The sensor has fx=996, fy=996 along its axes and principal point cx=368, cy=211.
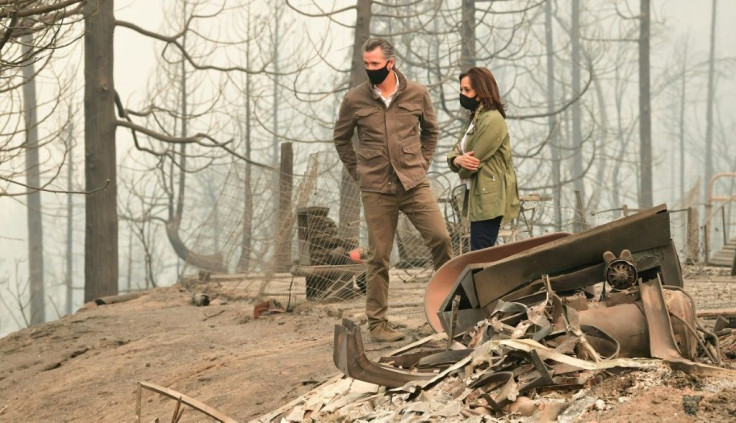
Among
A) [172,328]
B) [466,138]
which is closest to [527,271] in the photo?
[466,138]

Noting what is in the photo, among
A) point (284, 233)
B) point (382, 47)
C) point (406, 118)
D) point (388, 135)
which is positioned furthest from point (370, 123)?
point (284, 233)

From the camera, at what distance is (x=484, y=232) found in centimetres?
724

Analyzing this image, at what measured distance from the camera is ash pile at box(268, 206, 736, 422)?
171 inches

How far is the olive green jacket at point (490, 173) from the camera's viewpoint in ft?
23.5

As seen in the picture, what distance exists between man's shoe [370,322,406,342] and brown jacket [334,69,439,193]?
1.06m

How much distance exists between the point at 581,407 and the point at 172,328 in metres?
7.32

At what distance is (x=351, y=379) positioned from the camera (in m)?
5.47

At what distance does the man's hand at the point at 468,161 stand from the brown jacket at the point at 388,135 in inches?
21.1

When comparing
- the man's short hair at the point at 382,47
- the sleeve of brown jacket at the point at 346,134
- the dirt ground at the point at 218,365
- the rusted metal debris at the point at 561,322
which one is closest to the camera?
the dirt ground at the point at 218,365

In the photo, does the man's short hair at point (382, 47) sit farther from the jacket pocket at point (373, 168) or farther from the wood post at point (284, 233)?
the wood post at point (284, 233)

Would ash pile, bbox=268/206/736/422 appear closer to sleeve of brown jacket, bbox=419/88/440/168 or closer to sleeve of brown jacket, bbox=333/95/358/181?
sleeve of brown jacket, bbox=419/88/440/168

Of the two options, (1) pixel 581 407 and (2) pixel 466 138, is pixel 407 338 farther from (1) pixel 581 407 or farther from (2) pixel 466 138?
(1) pixel 581 407

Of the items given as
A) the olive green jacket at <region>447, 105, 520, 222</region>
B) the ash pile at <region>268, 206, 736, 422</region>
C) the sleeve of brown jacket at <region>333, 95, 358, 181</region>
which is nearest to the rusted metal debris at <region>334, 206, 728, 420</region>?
the ash pile at <region>268, 206, 736, 422</region>

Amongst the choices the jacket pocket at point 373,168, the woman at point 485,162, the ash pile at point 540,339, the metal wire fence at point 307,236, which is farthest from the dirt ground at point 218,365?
the jacket pocket at point 373,168
